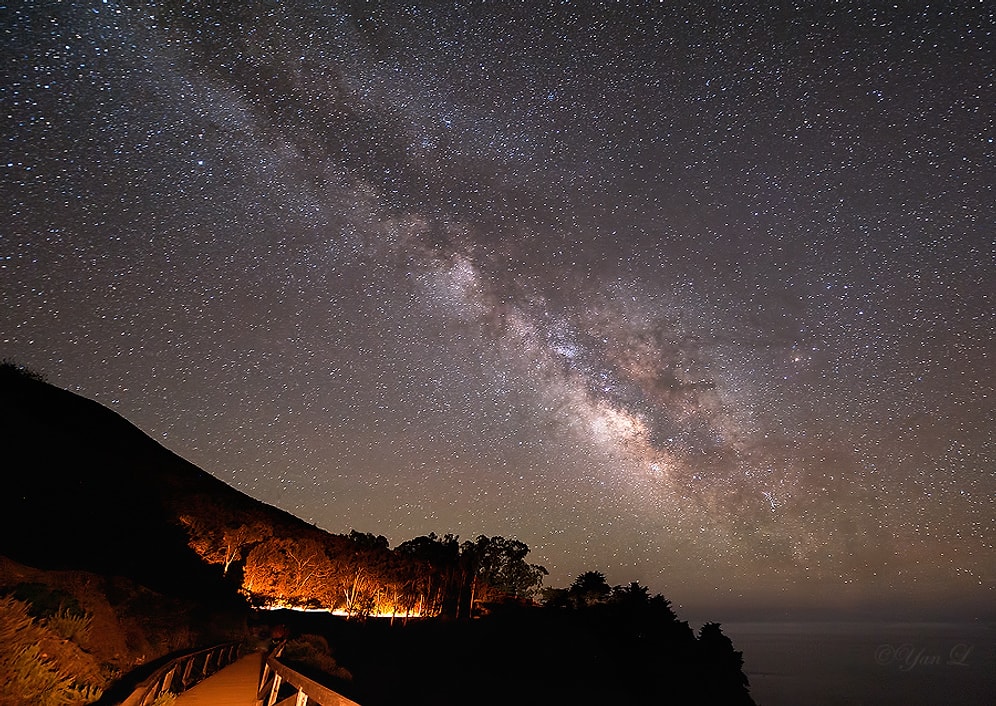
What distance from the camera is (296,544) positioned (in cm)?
4547

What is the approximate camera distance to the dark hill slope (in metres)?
39.8

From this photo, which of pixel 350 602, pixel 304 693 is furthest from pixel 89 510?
pixel 304 693

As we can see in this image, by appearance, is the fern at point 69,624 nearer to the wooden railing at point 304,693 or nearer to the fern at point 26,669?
the fern at point 26,669

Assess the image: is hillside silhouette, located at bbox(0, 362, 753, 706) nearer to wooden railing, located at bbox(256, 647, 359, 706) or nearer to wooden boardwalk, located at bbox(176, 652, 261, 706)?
wooden boardwalk, located at bbox(176, 652, 261, 706)

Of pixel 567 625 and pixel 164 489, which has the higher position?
pixel 164 489

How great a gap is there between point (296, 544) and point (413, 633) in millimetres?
11679

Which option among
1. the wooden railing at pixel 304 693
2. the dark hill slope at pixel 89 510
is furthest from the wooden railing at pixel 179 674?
the dark hill slope at pixel 89 510

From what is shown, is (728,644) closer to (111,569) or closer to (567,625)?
(567,625)

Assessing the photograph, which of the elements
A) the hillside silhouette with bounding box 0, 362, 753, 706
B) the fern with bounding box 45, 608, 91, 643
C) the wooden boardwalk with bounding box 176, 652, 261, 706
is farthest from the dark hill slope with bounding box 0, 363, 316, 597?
the fern with bounding box 45, 608, 91, 643

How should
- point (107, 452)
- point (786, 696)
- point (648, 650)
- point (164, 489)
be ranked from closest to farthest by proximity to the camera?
point (648, 650)
point (164, 489)
point (107, 452)
point (786, 696)

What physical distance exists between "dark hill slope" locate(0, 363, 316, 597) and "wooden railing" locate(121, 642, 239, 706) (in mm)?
12409

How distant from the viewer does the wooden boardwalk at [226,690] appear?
9.51 metres

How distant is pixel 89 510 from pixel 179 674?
48.6 meters

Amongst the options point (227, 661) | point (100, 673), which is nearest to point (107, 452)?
point (227, 661)
